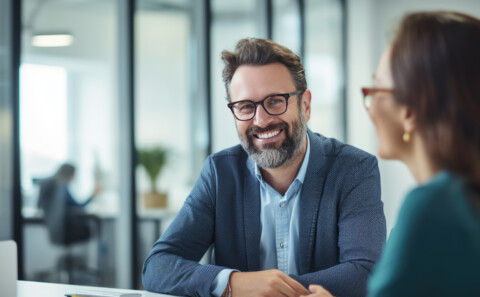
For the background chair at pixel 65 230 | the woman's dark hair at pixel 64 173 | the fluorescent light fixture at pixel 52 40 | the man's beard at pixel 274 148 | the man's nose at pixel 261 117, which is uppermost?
the fluorescent light fixture at pixel 52 40

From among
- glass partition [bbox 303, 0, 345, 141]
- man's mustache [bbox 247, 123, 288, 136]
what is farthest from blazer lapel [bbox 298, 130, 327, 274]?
glass partition [bbox 303, 0, 345, 141]

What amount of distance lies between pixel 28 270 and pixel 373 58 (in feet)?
16.9

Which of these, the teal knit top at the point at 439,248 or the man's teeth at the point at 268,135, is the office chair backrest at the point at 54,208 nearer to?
the man's teeth at the point at 268,135

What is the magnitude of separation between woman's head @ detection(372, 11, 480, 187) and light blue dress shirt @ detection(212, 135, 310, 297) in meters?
1.00

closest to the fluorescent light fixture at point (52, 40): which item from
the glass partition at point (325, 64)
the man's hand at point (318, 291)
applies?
the man's hand at point (318, 291)

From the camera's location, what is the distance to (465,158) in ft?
2.76

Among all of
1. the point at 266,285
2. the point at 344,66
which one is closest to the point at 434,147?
the point at 266,285

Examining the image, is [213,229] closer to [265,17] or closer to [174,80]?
[174,80]

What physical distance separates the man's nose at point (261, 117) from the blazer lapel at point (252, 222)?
8.6 inches

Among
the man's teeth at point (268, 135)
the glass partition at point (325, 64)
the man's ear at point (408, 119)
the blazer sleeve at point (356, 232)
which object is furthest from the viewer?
the glass partition at point (325, 64)

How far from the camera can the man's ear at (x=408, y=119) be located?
3.01 ft

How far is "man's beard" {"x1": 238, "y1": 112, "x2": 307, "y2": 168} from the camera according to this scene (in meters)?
1.90

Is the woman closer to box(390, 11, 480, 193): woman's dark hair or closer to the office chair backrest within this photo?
box(390, 11, 480, 193): woman's dark hair

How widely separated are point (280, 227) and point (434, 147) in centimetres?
105
